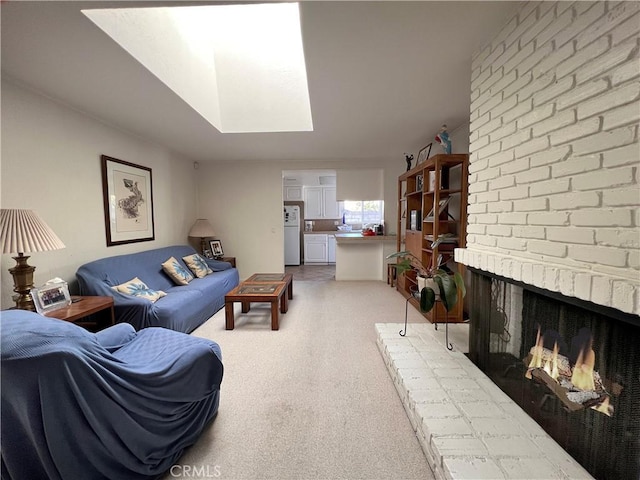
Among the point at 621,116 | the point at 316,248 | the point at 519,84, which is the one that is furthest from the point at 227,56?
the point at 316,248

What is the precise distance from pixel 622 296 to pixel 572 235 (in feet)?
1.05

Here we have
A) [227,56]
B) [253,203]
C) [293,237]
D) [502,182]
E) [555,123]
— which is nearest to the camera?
[555,123]

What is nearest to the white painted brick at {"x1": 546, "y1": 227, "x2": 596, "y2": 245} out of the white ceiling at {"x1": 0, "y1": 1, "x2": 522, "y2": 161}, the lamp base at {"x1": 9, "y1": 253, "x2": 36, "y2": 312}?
the white ceiling at {"x1": 0, "y1": 1, "x2": 522, "y2": 161}

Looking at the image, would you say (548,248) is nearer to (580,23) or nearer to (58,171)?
(580,23)

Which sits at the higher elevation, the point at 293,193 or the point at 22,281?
the point at 293,193

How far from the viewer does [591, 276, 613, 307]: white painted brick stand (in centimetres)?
92

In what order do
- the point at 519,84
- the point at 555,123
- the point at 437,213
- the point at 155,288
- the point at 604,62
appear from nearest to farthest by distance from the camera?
the point at 604,62, the point at 555,123, the point at 519,84, the point at 437,213, the point at 155,288

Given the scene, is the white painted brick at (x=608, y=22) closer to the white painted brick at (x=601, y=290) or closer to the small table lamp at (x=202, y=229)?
the white painted brick at (x=601, y=290)

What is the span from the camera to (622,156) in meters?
0.91

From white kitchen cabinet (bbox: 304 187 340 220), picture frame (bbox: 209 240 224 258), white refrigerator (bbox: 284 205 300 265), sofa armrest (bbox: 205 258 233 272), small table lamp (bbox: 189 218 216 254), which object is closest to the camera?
sofa armrest (bbox: 205 258 233 272)

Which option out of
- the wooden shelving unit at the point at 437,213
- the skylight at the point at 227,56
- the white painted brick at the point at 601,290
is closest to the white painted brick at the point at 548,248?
the white painted brick at the point at 601,290

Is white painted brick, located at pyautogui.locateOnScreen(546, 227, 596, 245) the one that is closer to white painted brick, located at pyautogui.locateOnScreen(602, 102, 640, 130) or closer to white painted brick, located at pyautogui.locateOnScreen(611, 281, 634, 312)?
white painted brick, located at pyautogui.locateOnScreen(611, 281, 634, 312)

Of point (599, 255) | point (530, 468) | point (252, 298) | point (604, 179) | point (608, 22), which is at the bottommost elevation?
point (530, 468)

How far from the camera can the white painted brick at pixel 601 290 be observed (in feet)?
3.01
